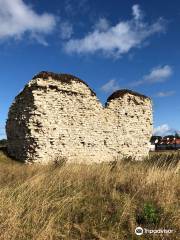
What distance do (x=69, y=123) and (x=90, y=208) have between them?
45.7ft

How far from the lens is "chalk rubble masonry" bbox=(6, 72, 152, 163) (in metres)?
18.6

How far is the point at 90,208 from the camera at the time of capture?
20.3ft

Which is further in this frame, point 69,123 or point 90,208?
point 69,123

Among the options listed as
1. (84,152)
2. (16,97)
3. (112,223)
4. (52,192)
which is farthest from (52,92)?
(112,223)

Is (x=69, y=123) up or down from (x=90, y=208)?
up

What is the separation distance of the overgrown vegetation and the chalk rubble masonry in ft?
36.3

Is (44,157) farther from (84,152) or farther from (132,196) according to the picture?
(132,196)

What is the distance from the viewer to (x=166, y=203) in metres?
6.16

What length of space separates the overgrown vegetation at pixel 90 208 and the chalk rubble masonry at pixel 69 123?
11061 millimetres

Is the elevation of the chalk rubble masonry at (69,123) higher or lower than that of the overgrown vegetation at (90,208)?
higher

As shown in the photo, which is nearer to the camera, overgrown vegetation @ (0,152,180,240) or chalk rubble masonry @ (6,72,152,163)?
Answer: overgrown vegetation @ (0,152,180,240)

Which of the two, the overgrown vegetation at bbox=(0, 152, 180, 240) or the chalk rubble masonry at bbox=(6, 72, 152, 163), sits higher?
the chalk rubble masonry at bbox=(6, 72, 152, 163)

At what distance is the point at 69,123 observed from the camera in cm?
1998

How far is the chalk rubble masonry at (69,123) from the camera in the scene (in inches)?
734
